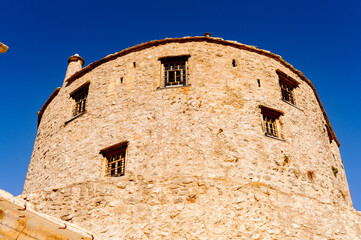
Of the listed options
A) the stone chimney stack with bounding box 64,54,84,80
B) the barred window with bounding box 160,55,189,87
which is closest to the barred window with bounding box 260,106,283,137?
the barred window with bounding box 160,55,189,87

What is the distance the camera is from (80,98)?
17594 mm

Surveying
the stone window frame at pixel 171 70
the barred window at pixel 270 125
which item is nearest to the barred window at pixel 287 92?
the barred window at pixel 270 125

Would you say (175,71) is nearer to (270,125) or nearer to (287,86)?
(270,125)

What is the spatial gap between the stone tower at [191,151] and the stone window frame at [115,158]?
42 mm

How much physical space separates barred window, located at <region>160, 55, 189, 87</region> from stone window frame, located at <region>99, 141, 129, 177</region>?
3.22 metres

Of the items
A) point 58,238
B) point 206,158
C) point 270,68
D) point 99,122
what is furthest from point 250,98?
point 58,238

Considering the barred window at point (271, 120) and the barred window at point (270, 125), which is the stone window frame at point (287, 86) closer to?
the barred window at point (271, 120)

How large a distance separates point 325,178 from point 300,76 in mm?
5390

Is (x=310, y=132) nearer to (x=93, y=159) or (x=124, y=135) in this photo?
(x=124, y=135)

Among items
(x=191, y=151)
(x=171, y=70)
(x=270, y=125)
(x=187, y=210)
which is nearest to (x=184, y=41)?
(x=171, y=70)

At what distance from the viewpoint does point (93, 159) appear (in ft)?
48.1

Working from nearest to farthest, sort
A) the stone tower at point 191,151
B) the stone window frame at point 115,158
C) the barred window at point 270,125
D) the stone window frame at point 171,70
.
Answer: the stone tower at point 191,151 → the stone window frame at point 115,158 → the barred window at point 270,125 → the stone window frame at point 171,70

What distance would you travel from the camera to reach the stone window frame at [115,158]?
14.1 meters

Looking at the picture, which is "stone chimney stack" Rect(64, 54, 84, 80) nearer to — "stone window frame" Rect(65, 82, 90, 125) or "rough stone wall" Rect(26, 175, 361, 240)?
"stone window frame" Rect(65, 82, 90, 125)
